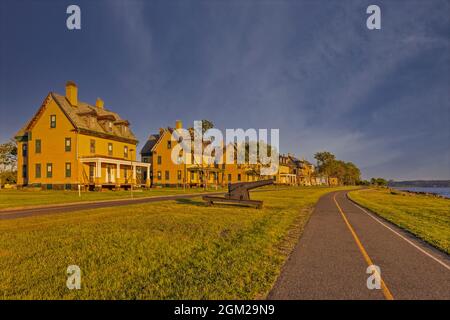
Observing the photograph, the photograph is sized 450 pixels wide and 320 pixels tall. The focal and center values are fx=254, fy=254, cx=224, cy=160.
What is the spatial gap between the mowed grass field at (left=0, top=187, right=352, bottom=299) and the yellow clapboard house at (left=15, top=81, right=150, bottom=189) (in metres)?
23.2

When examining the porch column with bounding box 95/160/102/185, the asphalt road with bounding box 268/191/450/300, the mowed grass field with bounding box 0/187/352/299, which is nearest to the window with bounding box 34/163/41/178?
the porch column with bounding box 95/160/102/185

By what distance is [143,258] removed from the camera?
6.05 meters

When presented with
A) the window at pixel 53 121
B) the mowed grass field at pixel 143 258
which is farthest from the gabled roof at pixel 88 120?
the mowed grass field at pixel 143 258

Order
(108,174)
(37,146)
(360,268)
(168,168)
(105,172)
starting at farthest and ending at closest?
(168,168)
(108,174)
(105,172)
(37,146)
(360,268)

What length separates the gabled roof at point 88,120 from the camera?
108ft

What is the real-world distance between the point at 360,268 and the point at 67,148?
118 ft

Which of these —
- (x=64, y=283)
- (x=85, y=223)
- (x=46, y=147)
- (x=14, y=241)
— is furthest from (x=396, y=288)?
(x=46, y=147)

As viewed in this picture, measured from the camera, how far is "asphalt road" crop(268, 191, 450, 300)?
171 inches

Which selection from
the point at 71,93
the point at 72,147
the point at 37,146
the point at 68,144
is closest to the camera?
the point at 72,147

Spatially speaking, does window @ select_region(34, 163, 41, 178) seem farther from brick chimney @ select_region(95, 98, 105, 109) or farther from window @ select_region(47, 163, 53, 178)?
brick chimney @ select_region(95, 98, 105, 109)

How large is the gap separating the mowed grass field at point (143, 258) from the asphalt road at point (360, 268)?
0.45 metres

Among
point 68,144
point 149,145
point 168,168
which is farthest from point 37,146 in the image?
point 149,145

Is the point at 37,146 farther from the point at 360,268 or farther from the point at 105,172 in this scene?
the point at 360,268
